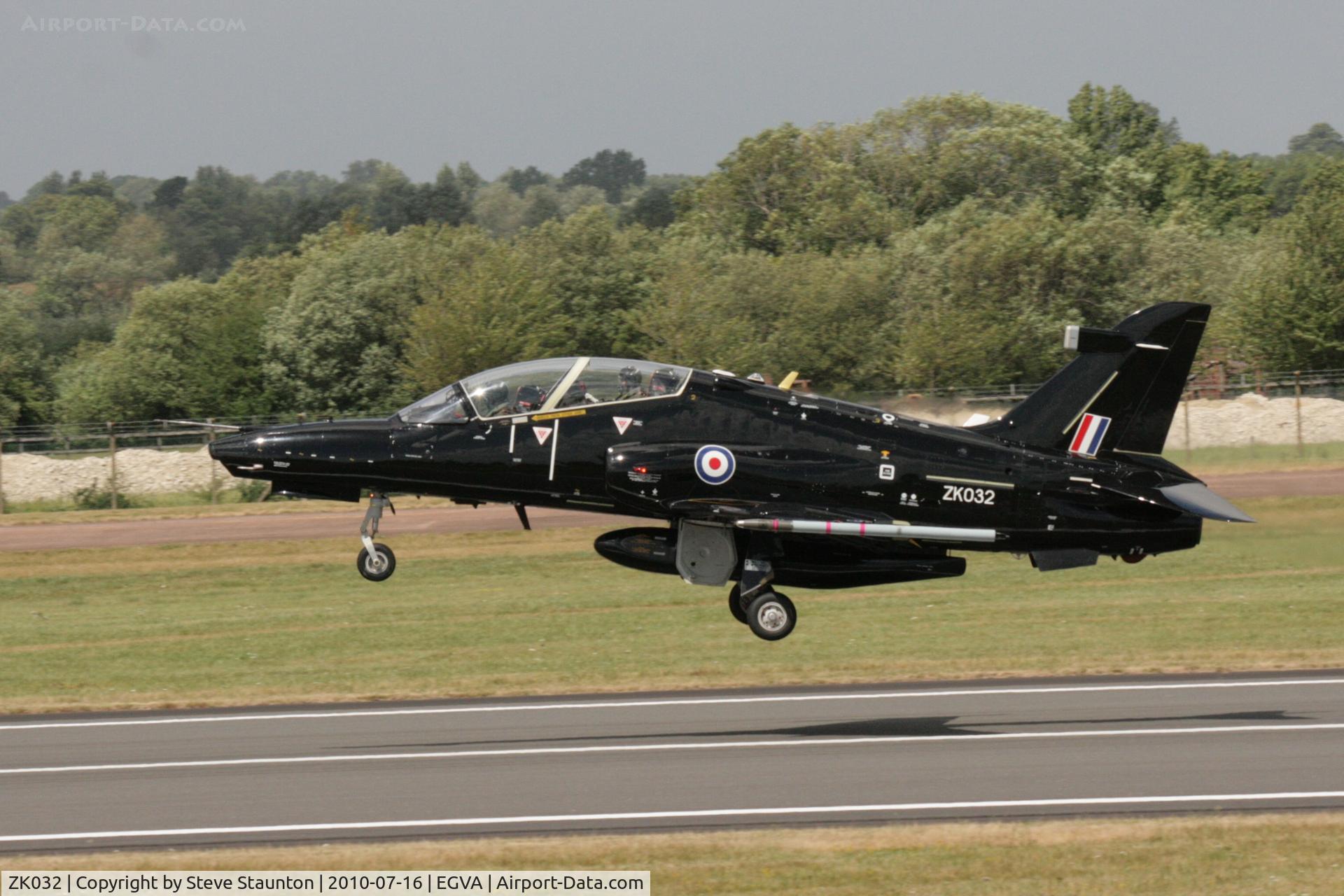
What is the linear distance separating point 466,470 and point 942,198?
8733 centimetres

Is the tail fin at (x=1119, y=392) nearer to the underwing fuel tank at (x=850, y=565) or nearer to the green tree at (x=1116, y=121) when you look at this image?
the underwing fuel tank at (x=850, y=565)

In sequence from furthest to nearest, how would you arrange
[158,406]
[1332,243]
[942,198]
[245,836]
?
[942,198] → [158,406] → [1332,243] → [245,836]

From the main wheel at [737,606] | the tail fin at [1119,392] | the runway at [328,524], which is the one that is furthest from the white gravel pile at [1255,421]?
the main wheel at [737,606]

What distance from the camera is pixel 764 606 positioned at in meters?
23.0

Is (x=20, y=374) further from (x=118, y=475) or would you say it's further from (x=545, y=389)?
(x=545, y=389)

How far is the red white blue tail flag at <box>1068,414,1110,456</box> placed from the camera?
23.7 metres

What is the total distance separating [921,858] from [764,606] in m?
Answer: 4.58

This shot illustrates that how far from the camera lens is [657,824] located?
21938 millimetres

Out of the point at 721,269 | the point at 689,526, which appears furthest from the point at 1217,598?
the point at 721,269

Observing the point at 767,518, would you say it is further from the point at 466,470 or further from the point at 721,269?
the point at 721,269

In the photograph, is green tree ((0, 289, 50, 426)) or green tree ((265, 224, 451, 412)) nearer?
green tree ((265, 224, 451, 412))

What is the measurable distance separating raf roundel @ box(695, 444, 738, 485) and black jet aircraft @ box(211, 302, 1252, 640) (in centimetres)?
2
